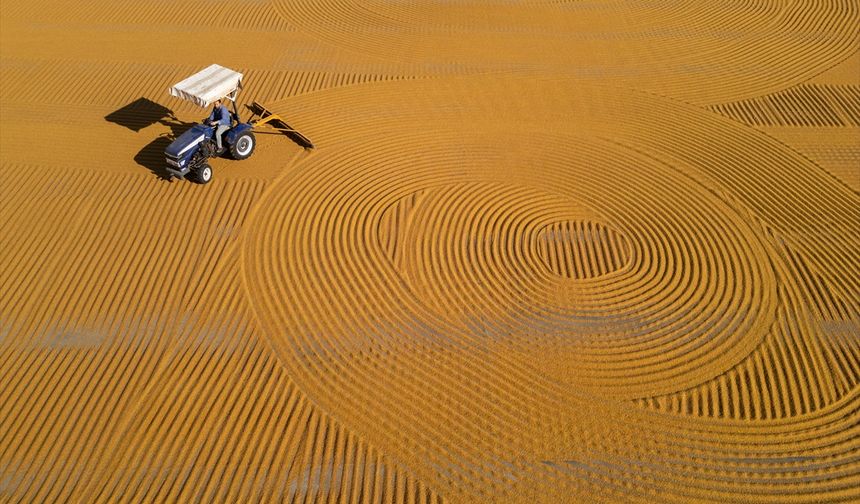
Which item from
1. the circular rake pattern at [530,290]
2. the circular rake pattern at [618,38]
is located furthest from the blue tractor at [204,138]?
the circular rake pattern at [618,38]

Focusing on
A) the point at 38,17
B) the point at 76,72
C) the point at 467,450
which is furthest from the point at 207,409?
the point at 38,17

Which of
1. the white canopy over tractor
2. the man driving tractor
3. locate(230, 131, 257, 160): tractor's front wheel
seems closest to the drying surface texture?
locate(230, 131, 257, 160): tractor's front wheel

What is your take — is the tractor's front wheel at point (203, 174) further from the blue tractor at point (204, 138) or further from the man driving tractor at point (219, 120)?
the man driving tractor at point (219, 120)

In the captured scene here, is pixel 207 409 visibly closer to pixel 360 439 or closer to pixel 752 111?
pixel 360 439

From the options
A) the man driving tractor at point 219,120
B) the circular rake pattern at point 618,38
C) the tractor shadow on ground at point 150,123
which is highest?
the circular rake pattern at point 618,38

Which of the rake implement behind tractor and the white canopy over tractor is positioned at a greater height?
the white canopy over tractor

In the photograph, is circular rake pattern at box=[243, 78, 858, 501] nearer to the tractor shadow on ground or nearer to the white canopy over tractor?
the white canopy over tractor
